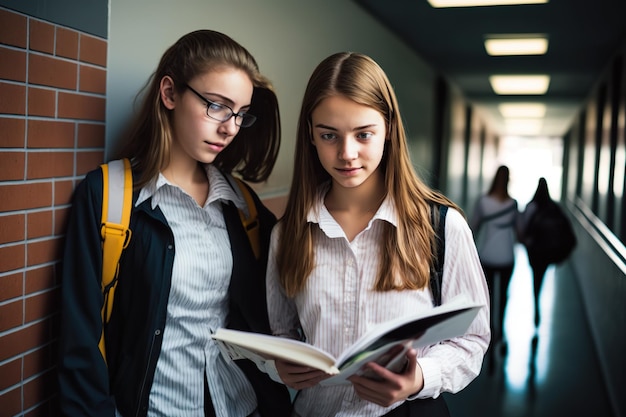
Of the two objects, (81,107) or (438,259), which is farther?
(81,107)

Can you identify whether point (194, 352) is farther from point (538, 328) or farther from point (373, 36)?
point (538, 328)

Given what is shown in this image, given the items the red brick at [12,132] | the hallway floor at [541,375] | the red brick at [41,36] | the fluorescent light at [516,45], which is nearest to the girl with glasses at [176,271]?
the red brick at [12,132]

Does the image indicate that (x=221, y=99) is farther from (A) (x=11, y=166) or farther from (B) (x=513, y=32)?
(B) (x=513, y=32)

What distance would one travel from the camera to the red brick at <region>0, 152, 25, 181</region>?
6.06 feet

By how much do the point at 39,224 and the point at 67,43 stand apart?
612 mm

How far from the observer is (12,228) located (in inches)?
74.9

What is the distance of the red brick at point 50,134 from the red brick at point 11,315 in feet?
1.62

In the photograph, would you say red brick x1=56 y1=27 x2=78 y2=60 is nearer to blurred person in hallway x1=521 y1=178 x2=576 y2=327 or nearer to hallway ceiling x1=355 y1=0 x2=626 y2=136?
hallway ceiling x1=355 y1=0 x2=626 y2=136

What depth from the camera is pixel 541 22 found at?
708 cm

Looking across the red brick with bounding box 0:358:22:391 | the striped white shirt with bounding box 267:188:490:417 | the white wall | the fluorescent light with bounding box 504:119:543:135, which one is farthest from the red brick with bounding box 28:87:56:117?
the fluorescent light with bounding box 504:119:543:135

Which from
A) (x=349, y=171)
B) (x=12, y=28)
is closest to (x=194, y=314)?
(x=349, y=171)

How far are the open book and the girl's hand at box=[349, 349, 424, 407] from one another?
4 centimetres

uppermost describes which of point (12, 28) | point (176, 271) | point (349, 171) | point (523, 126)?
point (523, 126)

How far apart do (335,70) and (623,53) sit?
673 cm
